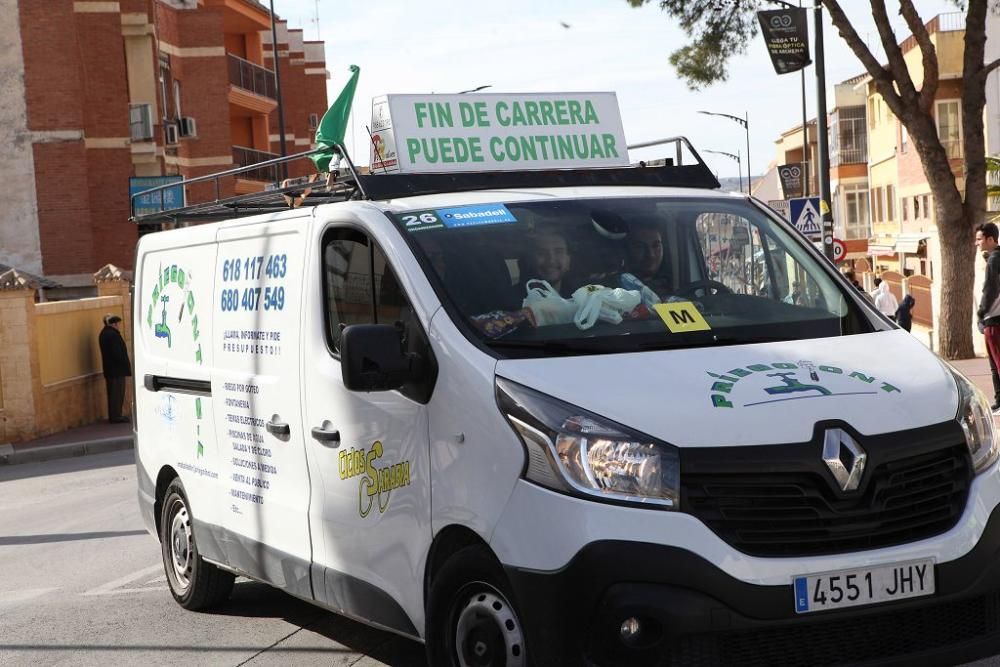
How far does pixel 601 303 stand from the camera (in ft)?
17.8

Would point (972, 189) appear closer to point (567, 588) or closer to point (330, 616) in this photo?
point (330, 616)

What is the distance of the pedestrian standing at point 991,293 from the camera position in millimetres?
14492

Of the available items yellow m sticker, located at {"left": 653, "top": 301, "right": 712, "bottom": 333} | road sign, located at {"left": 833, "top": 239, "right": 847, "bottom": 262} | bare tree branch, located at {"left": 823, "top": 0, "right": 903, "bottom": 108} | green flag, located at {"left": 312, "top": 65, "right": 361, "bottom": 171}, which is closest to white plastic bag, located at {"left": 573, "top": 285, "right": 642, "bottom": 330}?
yellow m sticker, located at {"left": 653, "top": 301, "right": 712, "bottom": 333}

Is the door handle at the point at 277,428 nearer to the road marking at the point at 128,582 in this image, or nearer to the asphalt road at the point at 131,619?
the asphalt road at the point at 131,619

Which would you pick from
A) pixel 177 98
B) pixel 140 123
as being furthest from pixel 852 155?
pixel 140 123

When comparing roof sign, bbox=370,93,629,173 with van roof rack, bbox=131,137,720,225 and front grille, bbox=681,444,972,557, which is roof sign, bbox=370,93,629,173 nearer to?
van roof rack, bbox=131,137,720,225

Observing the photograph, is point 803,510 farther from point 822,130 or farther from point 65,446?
point 822,130

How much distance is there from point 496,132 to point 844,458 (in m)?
3.08

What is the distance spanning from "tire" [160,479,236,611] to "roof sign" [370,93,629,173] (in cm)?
225

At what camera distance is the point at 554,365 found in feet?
16.1

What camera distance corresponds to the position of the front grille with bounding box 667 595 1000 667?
4496 mm

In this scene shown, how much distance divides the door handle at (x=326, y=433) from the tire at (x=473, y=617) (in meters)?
0.95

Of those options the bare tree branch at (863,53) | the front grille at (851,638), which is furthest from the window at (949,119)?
the front grille at (851,638)

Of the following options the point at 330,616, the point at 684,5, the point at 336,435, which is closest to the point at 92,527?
the point at 330,616
